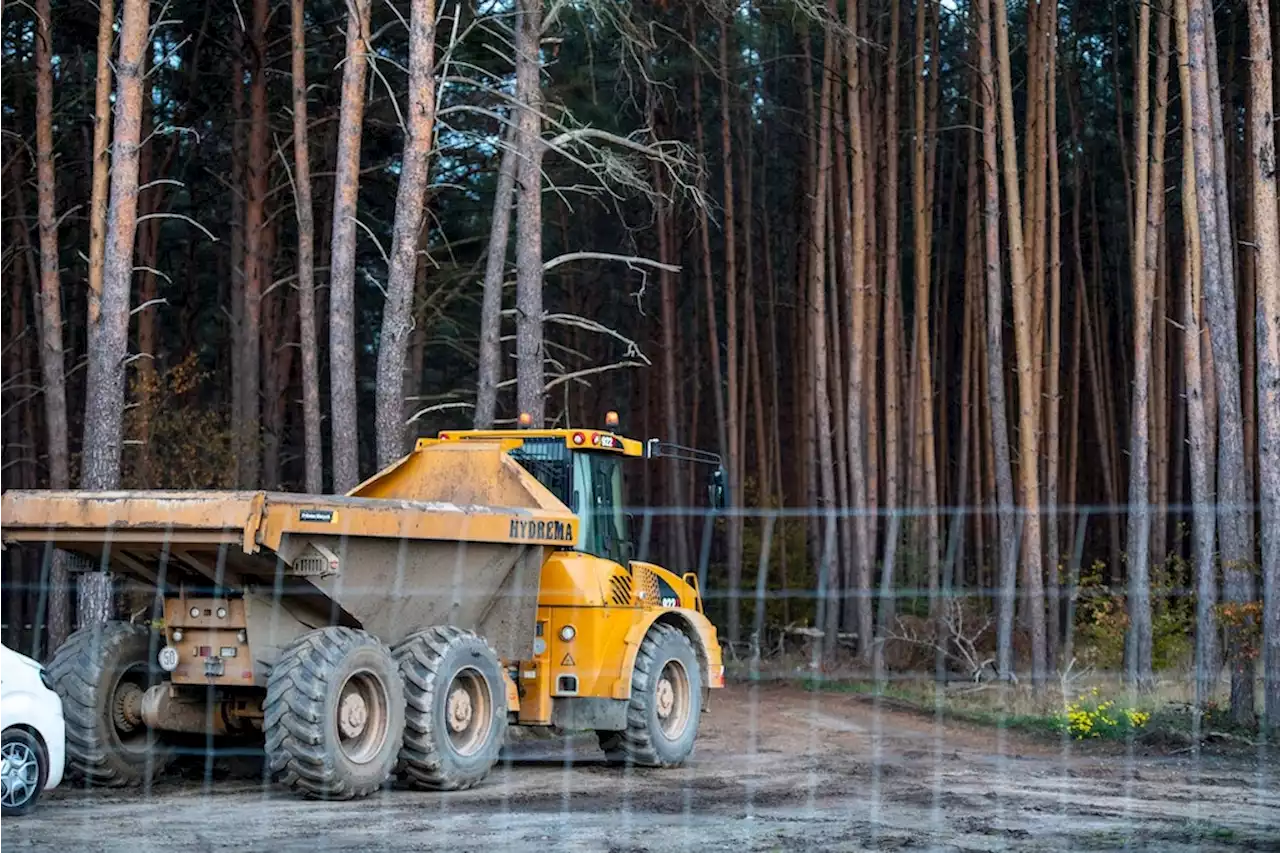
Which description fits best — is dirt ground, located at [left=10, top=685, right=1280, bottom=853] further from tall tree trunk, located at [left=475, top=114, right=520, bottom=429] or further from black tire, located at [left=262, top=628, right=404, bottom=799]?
tall tree trunk, located at [left=475, top=114, right=520, bottom=429]

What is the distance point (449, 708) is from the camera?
13.3 m

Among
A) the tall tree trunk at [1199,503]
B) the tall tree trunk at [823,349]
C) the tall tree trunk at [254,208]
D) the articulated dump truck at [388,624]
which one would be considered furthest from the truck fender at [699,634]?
the tall tree trunk at [254,208]

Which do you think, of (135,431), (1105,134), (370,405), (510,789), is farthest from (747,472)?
(510,789)

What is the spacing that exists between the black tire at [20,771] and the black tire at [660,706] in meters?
5.08

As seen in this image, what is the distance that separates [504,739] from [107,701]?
10.5ft

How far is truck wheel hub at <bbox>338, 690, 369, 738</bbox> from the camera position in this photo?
12.3m

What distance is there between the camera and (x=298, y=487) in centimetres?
3581

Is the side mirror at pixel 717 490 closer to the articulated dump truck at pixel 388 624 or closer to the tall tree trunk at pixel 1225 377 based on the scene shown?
the articulated dump truck at pixel 388 624

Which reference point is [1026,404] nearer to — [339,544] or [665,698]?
[665,698]

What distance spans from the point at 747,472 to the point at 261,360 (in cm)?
1993

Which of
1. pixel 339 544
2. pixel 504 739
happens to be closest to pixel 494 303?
pixel 504 739

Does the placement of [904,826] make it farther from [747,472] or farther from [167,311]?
[747,472]

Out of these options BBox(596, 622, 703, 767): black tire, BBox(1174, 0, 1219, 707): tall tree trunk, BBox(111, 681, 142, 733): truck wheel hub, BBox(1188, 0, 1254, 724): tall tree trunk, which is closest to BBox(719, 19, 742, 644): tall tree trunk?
BBox(1174, 0, 1219, 707): tall tree trunk

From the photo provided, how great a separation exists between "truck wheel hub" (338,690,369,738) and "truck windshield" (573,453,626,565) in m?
2.88
